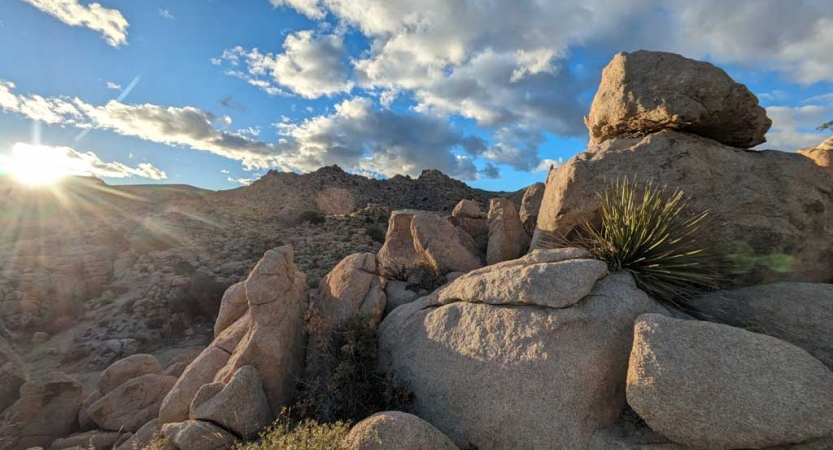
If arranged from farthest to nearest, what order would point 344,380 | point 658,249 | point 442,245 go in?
point 442,245
point 658,249
point 344,380

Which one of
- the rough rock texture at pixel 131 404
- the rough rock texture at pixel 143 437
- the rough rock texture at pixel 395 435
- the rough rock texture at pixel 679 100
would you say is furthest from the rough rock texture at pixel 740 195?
the rough rock texture at pixel 131 404

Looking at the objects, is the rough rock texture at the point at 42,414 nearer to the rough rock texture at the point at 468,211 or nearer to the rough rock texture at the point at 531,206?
the rough rock texture at the point at 468,211

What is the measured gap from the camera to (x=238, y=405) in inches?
243

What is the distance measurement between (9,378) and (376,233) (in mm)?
18073

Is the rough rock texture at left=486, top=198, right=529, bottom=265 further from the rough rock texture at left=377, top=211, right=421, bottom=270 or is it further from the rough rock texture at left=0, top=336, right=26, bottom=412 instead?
the rough rock texture at left=0, top=336, right=26, bottom=412

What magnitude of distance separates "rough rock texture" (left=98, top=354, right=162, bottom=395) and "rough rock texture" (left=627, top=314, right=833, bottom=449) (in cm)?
1069

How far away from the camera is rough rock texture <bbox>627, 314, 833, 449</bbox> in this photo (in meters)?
4.20

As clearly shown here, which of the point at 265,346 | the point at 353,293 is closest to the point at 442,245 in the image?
the point at 353,293

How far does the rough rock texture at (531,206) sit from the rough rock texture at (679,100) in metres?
2.58

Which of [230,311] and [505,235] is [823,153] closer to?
[505,235]

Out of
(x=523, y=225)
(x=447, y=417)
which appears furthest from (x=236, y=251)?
(x=447, y=417)

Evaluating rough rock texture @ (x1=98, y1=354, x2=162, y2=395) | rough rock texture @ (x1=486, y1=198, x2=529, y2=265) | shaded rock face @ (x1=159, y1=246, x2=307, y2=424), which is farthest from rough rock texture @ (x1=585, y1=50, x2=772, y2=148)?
rough rock texture @ (x1=98, y1=354, x2=162, y2=395)

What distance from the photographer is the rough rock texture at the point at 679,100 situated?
7.98 meters

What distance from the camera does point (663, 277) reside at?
6.62m
